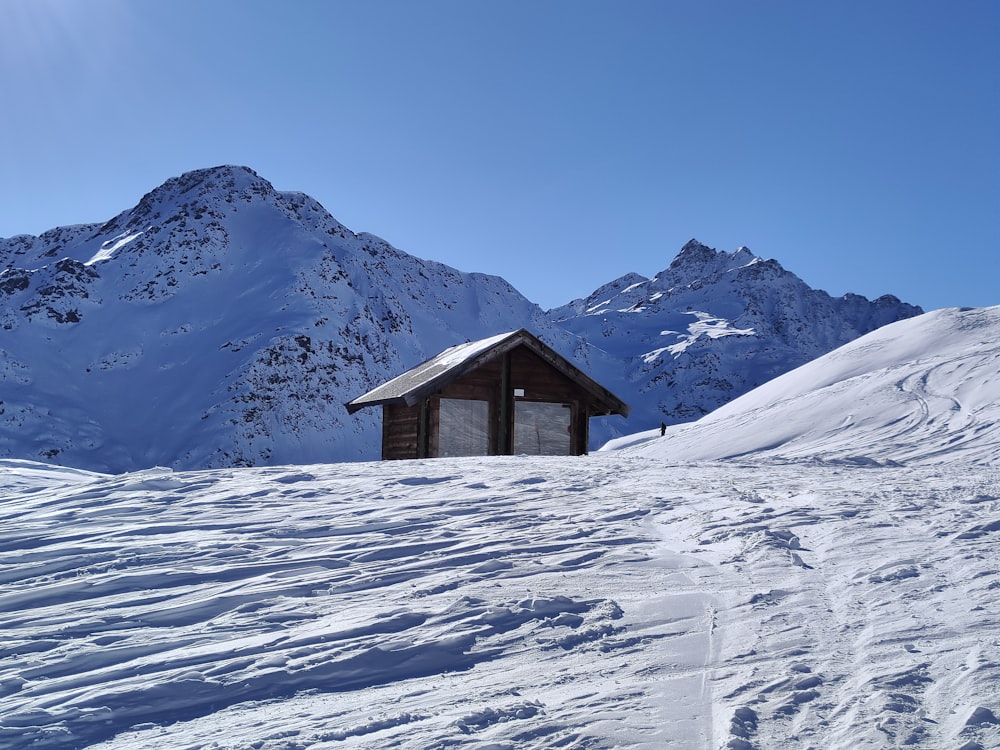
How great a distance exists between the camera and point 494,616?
4.54 meters

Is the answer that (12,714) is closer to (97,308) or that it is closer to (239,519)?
(239,519)

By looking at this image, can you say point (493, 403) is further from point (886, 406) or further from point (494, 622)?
point (494, 622)

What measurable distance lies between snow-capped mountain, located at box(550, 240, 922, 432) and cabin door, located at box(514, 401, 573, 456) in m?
60.5

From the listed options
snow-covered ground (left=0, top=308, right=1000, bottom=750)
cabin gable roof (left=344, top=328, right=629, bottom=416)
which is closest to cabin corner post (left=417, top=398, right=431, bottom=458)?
cabin gable roof (left=344, top=328, right=629, bottom=416)

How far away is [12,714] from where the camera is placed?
3.41 m

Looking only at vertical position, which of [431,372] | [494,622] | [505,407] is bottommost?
[494,622]

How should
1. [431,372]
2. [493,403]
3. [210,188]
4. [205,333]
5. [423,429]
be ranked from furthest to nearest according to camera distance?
[210,188]
[205,333]
[493,403]
[431,372]
[423,429]

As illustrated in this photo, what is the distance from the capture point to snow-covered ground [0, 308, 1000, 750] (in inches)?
129

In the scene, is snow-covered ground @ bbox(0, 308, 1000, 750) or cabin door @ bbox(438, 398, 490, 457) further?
cabin door @ bbox(438, 398, 490, 457)

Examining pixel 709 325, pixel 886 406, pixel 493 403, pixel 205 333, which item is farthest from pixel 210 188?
pixel 709 325

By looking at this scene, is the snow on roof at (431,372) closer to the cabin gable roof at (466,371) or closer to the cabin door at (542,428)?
the cabin gable roof at (466,371)

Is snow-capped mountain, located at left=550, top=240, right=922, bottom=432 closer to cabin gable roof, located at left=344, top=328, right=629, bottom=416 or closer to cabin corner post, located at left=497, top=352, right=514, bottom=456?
cabin gable roof, located at left=344, top=328, right=629, bottom=416

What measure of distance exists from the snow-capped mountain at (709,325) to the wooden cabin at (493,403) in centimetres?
6052

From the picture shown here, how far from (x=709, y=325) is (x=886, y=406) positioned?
113 metres
